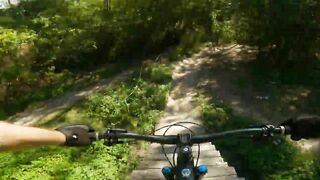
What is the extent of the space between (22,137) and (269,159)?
6.01 m

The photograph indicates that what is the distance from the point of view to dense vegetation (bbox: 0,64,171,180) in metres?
7.19

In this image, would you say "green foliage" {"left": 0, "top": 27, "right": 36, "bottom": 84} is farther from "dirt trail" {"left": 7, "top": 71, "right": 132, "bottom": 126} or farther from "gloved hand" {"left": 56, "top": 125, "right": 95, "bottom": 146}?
"gloved hand" {"left": 56, "top": 125, "right": 95, "bottom": 146}

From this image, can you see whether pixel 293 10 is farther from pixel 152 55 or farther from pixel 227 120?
pixel 152 55

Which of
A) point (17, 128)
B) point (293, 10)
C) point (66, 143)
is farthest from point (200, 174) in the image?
point (293, 10)

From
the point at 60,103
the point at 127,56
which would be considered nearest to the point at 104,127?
the point at 60,103

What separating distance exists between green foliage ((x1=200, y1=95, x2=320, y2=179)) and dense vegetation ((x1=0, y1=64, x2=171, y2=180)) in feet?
5.23

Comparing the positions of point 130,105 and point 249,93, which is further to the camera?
point 249,93

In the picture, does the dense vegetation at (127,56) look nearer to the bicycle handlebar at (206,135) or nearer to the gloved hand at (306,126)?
the bicycle handlebar at (206,135)

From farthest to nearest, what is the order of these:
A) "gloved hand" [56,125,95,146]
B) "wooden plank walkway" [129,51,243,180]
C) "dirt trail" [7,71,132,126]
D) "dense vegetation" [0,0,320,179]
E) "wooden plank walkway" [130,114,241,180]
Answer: "dirt trail" [7,71,132,126]
"dense vegetation" [0,0,320,179]
"wooden plank walkway" [129,51,243,180]
"wooden plank walkway" [130,114,241,180]
"gloved hand" [56,125,95,146]

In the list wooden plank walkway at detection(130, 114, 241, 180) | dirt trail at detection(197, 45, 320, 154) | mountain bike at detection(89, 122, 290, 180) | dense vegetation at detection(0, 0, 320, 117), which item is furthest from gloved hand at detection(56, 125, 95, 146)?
dense vegetation at detection(0, 0, 320, 117)

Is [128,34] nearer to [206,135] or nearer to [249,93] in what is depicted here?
[249,93]

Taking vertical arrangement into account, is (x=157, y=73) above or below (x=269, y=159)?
above

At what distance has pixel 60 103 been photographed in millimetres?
11195

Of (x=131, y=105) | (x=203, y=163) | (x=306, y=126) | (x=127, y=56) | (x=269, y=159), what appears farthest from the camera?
(x=127, y=56)
